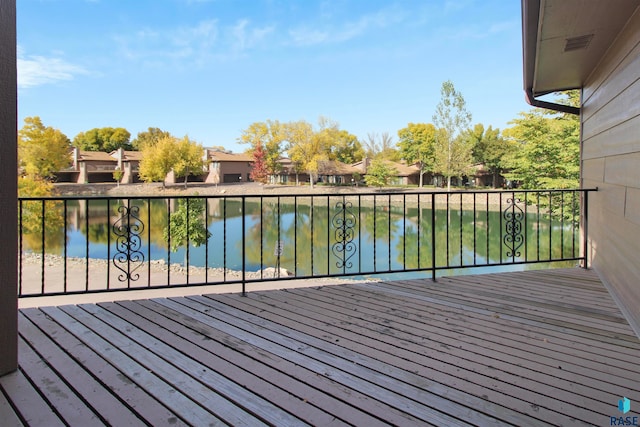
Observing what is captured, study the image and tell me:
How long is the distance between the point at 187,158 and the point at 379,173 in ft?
56.4

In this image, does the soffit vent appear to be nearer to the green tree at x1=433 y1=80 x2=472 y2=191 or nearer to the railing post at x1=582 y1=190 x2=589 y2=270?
the railing post at x1=582 y1=190 x2=589 y2=270

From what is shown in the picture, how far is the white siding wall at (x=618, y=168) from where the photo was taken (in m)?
2.32

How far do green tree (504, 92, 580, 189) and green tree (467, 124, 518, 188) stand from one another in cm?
1996

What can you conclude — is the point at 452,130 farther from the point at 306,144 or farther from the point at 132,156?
the point at 132,156

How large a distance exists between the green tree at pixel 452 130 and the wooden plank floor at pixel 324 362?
2650 centimetres

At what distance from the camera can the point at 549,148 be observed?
12.1 meters

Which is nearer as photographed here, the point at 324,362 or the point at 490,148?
the point at 324,362

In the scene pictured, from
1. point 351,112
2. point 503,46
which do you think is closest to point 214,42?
point 351,112

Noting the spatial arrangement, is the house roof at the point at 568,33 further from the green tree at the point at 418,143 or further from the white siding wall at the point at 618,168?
the green tree at the point at 418,143

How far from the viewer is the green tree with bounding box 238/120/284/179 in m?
35.1

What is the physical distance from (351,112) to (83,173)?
1109 inches

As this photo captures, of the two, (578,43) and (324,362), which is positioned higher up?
(578,43)

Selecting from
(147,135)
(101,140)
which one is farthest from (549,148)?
(101,140)

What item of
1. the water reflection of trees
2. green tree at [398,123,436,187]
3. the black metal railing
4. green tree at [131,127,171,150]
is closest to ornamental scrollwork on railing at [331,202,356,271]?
the black metal railing
